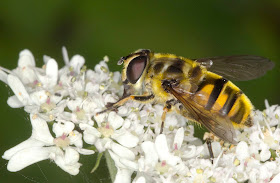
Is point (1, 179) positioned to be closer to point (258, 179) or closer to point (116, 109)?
point (116, 109)

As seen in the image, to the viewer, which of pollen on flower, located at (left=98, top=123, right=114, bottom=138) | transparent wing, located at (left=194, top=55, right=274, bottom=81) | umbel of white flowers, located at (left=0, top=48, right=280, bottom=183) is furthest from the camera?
transparent wing, located at (left=194, top=55, right=274, bottom=81)

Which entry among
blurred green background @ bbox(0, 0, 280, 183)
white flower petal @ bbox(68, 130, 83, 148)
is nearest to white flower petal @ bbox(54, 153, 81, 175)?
white flower petal @ bbox(68, 130, 83, 148)

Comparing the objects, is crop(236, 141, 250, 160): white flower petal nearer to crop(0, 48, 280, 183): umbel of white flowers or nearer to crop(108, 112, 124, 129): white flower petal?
crop(0, 48, 280, 183): umbel of white flowers

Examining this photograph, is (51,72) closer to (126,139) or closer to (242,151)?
(126,139)

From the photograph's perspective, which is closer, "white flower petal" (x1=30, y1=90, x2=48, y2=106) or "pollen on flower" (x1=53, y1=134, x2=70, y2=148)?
"pollen on flower" (x1=53, y1=134, x2=70, y2=148)

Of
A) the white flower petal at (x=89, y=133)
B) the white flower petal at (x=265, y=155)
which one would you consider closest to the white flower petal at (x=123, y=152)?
the white flower petal at (x=89, y=133)

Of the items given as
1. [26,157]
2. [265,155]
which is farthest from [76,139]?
[265,155]

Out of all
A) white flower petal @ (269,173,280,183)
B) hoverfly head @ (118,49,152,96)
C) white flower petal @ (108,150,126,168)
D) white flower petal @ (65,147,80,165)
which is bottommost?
white flower petal @ (269,173,280,183)

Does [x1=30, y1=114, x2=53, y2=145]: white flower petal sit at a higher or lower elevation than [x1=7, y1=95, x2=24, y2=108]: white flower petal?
lower
